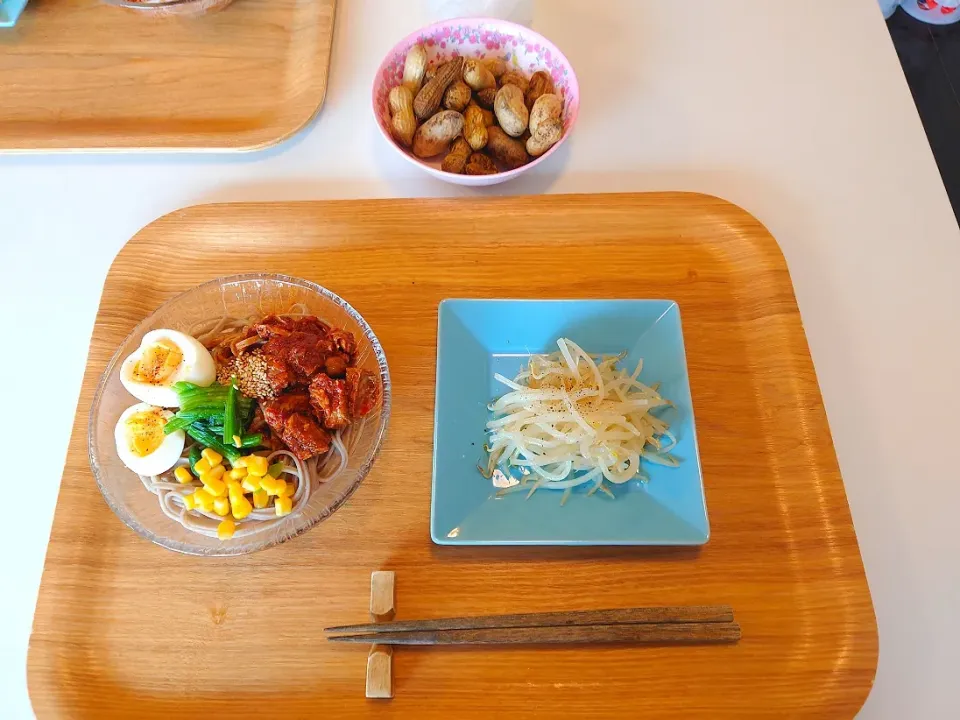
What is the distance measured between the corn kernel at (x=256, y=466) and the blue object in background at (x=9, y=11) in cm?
175

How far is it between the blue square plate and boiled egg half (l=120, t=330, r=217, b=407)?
0.51 meters

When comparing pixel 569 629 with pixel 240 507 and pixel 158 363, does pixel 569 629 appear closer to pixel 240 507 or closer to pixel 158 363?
pixel 240 507

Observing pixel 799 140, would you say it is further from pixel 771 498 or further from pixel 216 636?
pixel 216 636

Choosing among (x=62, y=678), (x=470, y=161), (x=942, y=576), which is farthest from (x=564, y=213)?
(x=62, y=678)

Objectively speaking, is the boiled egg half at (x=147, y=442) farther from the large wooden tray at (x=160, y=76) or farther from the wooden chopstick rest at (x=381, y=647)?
the large wooden tray at (x=160, y=76)

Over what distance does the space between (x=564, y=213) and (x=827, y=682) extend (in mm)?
1165

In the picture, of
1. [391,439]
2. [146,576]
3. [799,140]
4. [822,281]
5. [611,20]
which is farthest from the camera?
[611,20]

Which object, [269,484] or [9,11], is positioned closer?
[269,484]

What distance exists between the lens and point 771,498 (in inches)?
51.2

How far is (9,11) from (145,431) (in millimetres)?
1611

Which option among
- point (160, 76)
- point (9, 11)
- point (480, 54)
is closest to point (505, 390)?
point (480, 54)

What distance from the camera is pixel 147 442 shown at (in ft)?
4.06

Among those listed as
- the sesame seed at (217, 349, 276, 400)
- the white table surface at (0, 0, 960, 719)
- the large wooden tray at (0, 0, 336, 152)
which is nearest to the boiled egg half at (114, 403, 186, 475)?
the sesame seed at (217, 349, 276, 400)

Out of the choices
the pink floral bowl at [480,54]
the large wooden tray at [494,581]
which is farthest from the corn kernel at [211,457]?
the pink floral bowl at [480,54]
